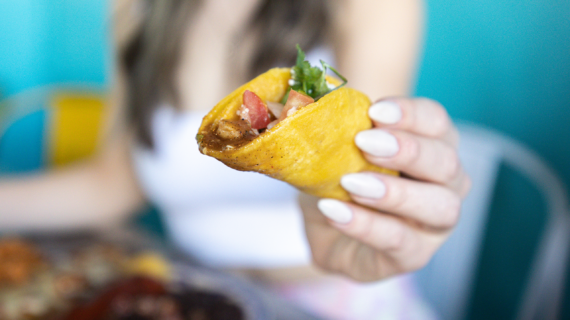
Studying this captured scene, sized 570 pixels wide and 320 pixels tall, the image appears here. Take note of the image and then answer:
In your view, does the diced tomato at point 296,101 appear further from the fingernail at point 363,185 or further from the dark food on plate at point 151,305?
the dark food on plate at point 151,305

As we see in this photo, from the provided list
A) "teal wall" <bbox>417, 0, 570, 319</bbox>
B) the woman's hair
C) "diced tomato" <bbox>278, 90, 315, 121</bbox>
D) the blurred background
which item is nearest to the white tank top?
the woman's hair

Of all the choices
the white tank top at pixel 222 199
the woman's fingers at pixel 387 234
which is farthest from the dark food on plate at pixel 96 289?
the woman's fingers at pixel 387 234

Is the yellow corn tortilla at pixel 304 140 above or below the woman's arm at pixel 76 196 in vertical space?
above

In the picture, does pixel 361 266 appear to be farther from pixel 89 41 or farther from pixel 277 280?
pixel 89 41

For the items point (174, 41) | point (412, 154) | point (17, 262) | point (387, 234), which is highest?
point (174, 41)

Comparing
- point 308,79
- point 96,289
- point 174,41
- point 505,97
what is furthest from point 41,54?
point 308,79

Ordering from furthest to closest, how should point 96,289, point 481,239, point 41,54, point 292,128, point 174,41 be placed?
1. point 41,54
2. point 481,239
3. point 174,41
4. point 96,289
5. point 292,128

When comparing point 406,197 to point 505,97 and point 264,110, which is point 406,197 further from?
point 505,97

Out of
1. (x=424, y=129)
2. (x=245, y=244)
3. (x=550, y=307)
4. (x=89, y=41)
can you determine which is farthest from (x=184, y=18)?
(x=89, y=41)
